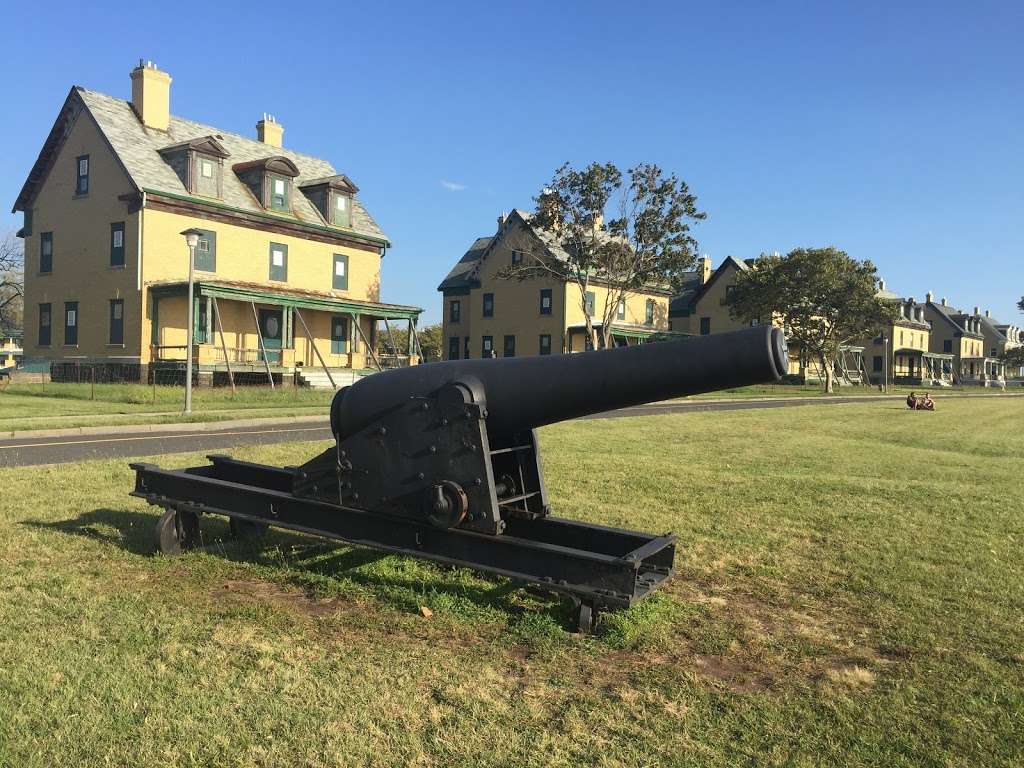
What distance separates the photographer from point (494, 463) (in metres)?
4.80

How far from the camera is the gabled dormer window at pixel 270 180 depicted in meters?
33.2

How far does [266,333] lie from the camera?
3241cm

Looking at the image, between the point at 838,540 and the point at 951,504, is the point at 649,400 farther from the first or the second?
the point at 951,504

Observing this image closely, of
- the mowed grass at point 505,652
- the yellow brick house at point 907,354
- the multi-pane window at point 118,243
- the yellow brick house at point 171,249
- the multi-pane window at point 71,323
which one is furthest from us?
the yellow brick house at point 907,354

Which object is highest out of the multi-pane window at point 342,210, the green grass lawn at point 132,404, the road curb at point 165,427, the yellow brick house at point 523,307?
the multi-pane window at point 342,210

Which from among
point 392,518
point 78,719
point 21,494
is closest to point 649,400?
point 392,518

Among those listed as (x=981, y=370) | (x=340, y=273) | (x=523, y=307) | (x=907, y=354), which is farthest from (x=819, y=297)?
(x=981, y=370)

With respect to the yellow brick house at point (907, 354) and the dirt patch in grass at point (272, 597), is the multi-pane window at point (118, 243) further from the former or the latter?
the yellow brick house at point (907, 354)

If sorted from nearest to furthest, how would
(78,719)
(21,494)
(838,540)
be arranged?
1. (78,719)
2. (838,540)
3. (21,494)

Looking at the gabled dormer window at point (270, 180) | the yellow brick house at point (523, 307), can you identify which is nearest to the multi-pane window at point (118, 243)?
the gabled dormer window at point (270, 180)

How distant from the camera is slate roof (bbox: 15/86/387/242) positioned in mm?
29562

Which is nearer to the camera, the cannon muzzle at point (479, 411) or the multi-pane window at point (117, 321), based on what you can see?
the cannon muzzle at point (479, 411)

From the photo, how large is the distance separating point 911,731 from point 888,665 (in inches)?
28.9

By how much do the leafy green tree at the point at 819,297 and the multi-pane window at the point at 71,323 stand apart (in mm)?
37908
